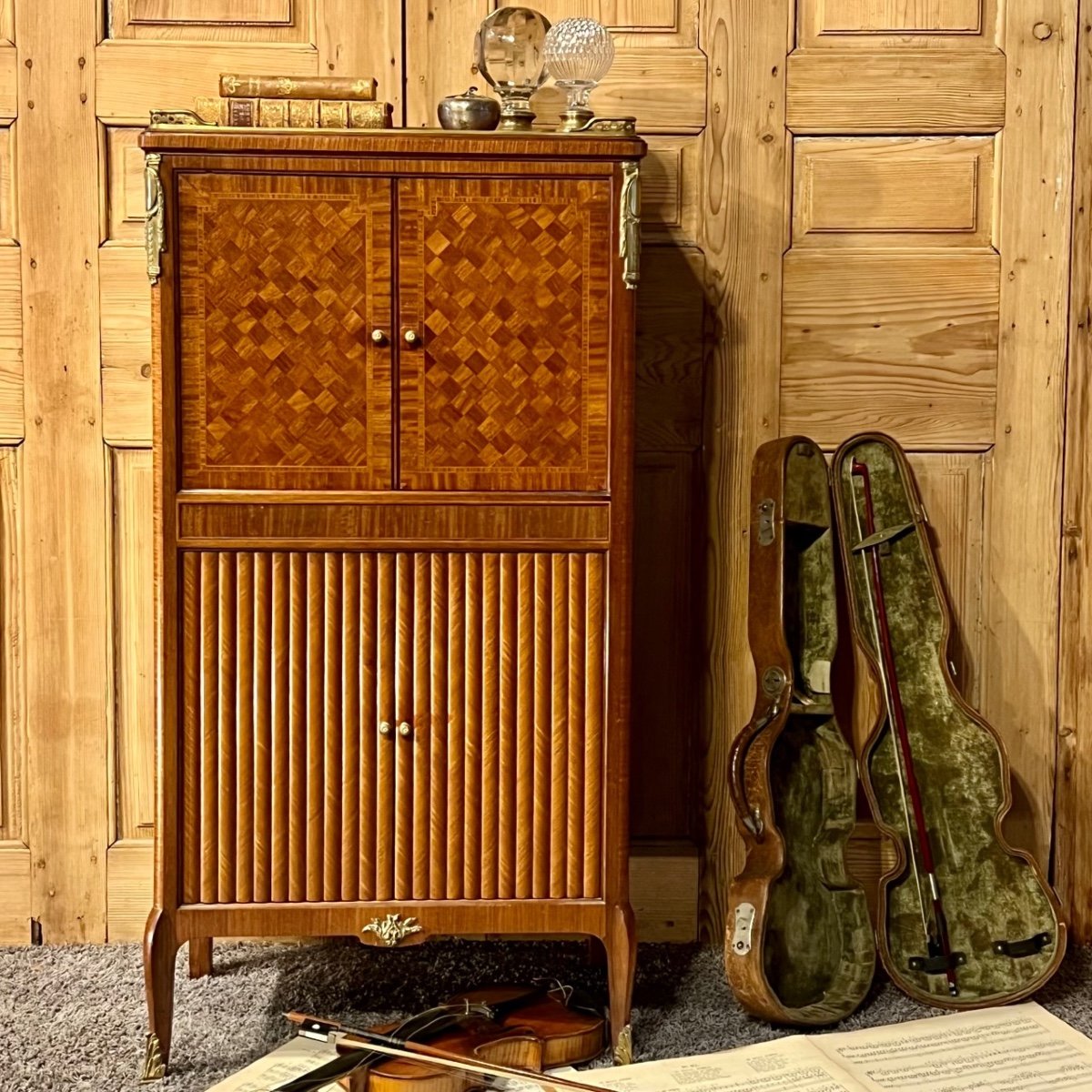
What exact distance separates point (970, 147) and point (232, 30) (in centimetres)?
150

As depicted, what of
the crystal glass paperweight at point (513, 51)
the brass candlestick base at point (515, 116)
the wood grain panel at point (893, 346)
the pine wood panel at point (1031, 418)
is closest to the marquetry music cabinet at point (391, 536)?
the brass candlestick base at point (515, 116)

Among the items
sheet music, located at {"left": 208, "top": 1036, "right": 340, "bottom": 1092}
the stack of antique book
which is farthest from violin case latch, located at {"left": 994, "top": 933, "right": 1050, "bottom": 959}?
the stack of antique book

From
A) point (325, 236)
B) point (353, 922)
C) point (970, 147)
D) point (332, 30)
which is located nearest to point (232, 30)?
point (332, 30)

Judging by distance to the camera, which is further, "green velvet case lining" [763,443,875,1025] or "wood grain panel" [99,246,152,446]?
"wood grain panel" [99,246,152,446]

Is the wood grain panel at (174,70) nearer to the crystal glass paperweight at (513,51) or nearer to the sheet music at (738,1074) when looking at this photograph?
the crystal glass paperweight at (513,51)

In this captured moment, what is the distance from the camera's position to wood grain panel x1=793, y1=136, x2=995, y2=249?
2.55 m

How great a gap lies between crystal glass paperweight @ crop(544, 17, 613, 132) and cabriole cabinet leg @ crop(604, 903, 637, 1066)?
4.57 feet

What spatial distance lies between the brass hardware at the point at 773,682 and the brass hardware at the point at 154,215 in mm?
1302

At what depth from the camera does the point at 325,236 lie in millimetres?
2002

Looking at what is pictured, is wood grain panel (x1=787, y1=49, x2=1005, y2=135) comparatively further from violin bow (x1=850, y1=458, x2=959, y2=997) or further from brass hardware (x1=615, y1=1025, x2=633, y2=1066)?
brass hardware (x1=615, y1=1025, x2=633, y2=1066)

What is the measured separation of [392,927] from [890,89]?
6.18 ft

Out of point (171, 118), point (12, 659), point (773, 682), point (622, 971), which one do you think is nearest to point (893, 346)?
point (773, 682)

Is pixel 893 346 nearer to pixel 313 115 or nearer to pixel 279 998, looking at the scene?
pixel 313 115

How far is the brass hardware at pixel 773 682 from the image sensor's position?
7.79 feet
